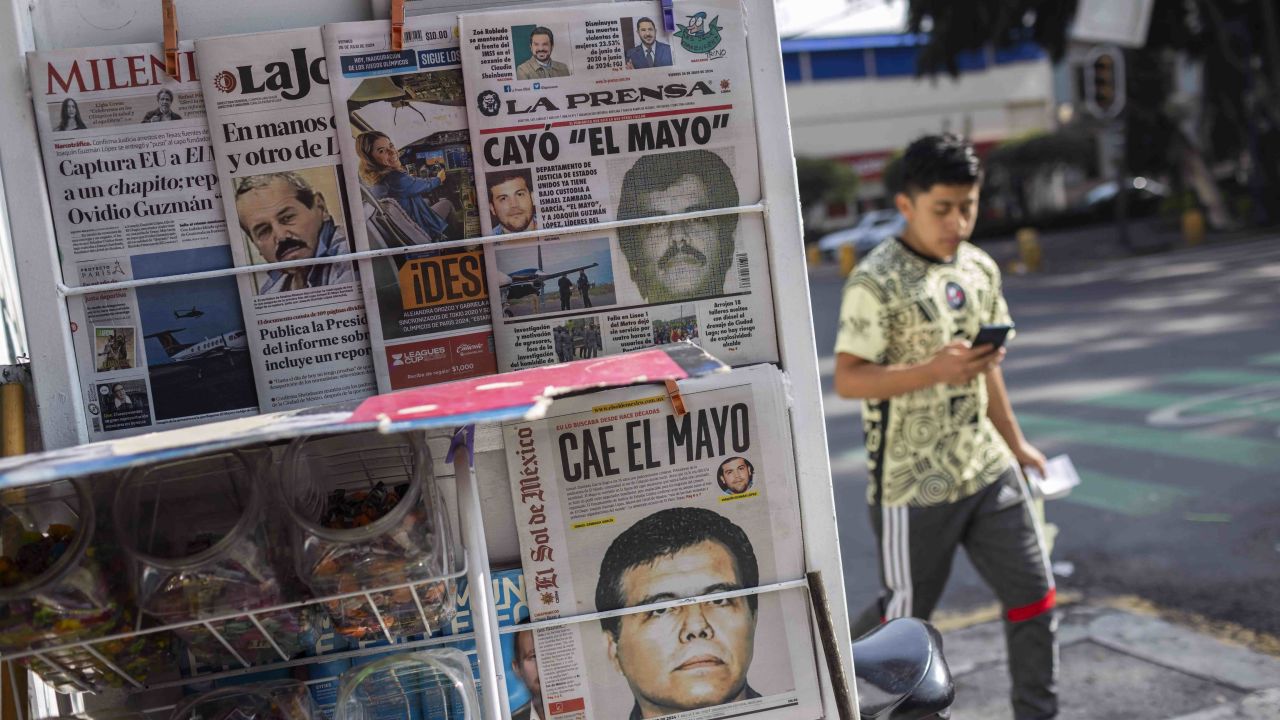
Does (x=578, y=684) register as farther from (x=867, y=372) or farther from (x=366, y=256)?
(x=867, y=372)

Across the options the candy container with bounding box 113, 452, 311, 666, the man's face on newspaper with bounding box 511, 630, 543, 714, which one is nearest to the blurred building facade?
the man's face on newspaper with bounding box 511, 630, 543, 714

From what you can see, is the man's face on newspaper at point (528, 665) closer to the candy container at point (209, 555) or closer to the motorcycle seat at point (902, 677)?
the candy container at point (209, 555)

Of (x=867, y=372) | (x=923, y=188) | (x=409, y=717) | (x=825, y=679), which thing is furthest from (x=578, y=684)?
(x=923, y=188)

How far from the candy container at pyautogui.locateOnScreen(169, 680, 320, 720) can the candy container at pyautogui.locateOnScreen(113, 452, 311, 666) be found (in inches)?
2.1

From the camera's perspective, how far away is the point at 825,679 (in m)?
1.84

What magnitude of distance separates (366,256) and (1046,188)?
140 feet

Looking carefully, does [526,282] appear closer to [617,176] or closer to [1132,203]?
[617,176]

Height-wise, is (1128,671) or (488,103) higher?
(488,103)

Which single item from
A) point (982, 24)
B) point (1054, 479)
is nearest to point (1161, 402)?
point (1054, 479)

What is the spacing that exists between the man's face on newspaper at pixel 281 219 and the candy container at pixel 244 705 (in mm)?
664

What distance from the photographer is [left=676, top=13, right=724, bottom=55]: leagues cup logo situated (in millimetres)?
1812

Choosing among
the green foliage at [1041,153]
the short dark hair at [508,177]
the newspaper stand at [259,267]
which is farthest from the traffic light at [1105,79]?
the short dark hair at [508,177]

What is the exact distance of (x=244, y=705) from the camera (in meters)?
1.65

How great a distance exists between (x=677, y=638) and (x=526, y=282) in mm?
628
